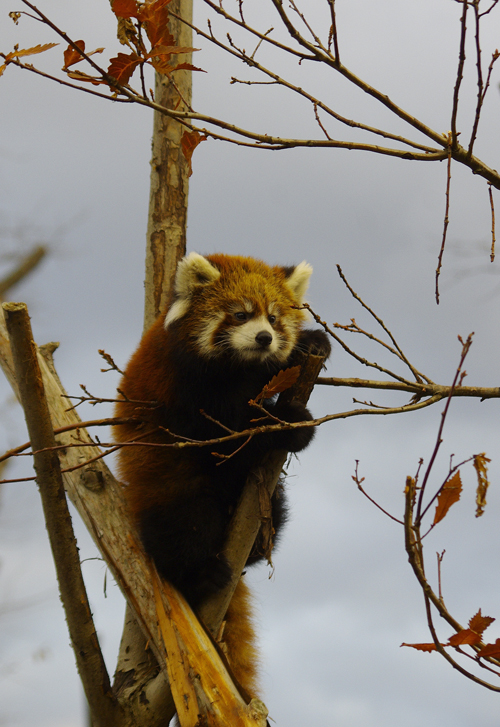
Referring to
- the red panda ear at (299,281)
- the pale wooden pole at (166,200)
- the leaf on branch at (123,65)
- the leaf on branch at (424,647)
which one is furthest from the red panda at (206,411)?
the leaf on branch at (424,647)

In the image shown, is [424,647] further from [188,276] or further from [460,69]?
[188,276]

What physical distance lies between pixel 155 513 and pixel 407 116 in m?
2.62

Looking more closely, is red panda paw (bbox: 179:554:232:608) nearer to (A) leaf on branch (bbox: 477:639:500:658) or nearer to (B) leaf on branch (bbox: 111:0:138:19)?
(A) leaf on branch (bbox: 477:639:500:658)

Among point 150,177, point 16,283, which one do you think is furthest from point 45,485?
point 16,283

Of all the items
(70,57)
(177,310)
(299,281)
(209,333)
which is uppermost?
(299,281)

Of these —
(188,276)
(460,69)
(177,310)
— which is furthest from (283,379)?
(460,69)

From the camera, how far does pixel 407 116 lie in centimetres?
285

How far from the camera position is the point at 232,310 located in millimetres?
3914

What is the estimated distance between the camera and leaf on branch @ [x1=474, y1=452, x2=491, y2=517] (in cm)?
242

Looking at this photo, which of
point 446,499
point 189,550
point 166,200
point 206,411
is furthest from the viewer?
point 166,200

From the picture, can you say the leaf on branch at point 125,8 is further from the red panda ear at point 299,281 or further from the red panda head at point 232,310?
the red panda ear at point 299,281

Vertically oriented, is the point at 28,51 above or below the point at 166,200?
below

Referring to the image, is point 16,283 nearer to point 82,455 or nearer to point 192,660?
point 82,455

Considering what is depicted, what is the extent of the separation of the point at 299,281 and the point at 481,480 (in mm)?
2286
